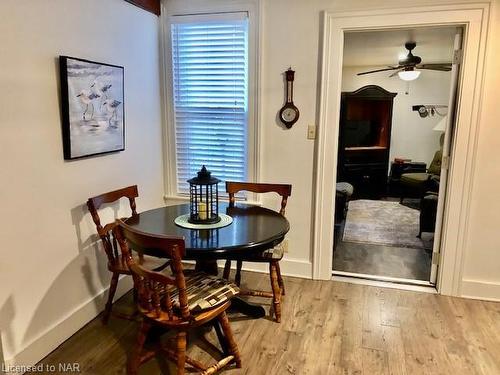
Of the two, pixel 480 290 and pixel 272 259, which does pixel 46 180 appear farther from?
pixel 480 290

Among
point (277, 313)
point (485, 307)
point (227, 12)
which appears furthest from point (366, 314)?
point (227, 12)

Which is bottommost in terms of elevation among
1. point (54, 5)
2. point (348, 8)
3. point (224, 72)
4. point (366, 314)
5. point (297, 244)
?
point (366, 314)

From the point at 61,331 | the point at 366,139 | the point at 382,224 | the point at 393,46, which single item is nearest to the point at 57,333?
the point at 61,331

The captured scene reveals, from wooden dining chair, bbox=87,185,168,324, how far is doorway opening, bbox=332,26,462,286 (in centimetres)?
263

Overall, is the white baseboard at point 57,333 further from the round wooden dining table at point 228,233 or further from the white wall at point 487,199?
the white wall at point 487,199

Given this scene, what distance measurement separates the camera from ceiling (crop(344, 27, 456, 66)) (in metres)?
4.22

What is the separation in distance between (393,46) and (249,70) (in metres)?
2.88

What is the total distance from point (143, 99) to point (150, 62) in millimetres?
334

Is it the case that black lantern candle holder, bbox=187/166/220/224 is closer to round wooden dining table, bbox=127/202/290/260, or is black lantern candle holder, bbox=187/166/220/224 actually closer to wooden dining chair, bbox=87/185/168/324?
round wooden dining table, bbox=127/202/290/260

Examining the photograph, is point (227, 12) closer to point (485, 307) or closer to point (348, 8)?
point (348, 8)

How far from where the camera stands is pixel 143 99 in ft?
10.4

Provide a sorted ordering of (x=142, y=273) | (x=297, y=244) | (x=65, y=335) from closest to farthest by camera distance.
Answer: (x=142, y=273)
(x=65, y=335)
(x=297, y=244)

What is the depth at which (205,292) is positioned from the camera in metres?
2.02

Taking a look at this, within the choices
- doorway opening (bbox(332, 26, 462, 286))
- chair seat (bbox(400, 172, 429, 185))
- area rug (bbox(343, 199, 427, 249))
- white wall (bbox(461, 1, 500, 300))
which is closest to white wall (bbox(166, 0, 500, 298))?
white wall (bbox(461, 1, 500, 300))
